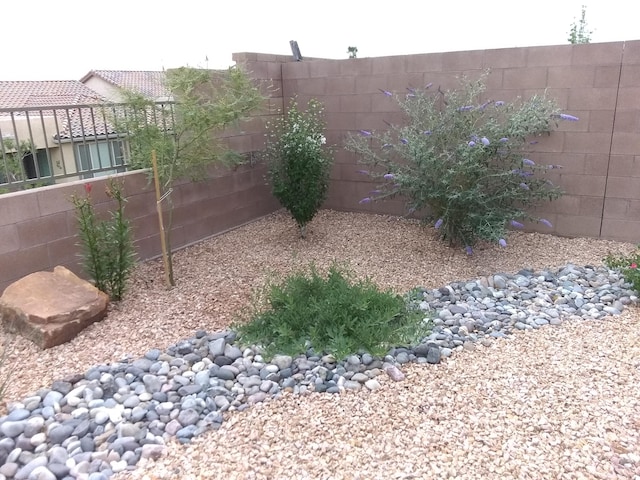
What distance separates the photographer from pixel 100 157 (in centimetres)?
488

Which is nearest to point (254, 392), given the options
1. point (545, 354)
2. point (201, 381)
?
point (201, 381)

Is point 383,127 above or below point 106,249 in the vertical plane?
above

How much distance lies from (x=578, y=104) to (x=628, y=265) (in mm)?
1738

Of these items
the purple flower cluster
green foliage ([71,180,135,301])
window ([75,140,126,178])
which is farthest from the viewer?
the purple flower cluster

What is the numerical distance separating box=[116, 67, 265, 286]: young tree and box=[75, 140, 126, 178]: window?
22 centimetres

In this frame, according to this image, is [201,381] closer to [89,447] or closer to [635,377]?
[89,447]

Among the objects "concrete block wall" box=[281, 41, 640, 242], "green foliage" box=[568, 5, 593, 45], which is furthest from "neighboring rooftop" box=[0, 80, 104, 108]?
"green foliage" box=[568, 5, 593, 45]

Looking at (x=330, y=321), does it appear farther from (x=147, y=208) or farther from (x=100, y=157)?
(x=100, y=157)

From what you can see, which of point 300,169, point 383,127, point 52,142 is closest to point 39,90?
point 52,142

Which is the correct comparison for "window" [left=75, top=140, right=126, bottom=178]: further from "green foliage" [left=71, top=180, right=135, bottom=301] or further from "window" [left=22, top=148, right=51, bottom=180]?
"green foliage" [left=71, top=180, right=135, bottom=301]

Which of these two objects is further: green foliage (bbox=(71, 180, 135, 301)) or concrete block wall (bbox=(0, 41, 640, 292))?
concrete block wall (bbox=(0, 41, 640, 292))

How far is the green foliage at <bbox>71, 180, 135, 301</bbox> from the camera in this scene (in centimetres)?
385

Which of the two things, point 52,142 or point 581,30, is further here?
point 581,30

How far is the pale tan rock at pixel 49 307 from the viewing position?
340 centimetres
